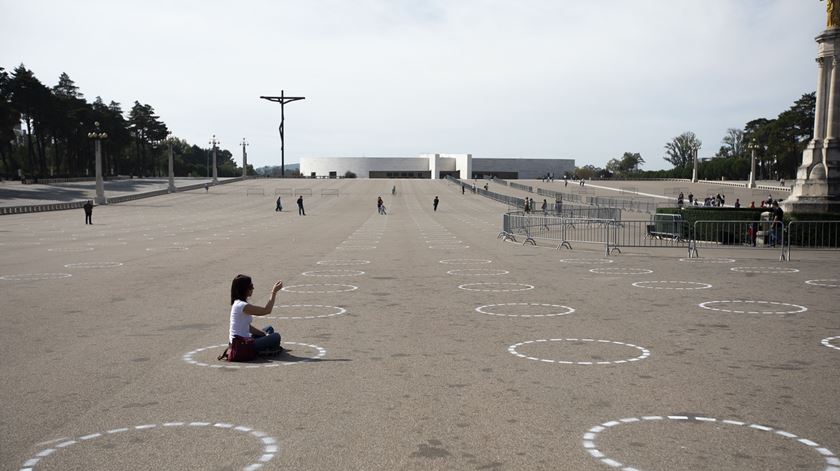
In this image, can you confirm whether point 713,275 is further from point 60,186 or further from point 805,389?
point 60,186

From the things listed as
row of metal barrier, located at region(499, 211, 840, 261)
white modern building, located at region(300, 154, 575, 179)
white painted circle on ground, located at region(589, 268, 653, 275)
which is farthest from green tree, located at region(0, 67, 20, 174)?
white modern building, located at region(300, 154, 575, 179)

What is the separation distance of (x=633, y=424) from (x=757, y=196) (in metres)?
82.4

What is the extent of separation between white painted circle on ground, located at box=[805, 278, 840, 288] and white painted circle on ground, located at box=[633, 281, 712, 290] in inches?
102

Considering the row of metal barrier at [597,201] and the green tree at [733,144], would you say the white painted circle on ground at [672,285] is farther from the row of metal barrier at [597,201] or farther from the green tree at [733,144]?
the green tree at [733,144]

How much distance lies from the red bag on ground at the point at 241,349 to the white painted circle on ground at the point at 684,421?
439cm

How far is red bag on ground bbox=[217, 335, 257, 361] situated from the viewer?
880 centimetres

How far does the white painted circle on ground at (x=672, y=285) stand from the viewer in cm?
1603

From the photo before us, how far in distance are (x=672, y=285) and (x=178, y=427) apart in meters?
12.7

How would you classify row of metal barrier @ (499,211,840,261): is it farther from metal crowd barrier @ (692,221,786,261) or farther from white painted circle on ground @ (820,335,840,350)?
white painted circle on ground @ (820,335,840,350)

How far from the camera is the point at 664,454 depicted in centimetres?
573

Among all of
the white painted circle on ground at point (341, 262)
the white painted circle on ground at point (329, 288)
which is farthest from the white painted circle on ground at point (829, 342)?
the white painted circle on ground at point (341, 262)

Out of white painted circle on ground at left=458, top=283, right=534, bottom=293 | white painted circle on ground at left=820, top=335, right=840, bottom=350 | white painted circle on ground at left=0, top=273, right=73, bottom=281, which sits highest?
white painted circle on ground at left=820, top=335, right=840, bottom=350

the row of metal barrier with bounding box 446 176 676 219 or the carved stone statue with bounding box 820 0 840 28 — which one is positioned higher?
the carved stone statue with bounding box 820 0 840 28

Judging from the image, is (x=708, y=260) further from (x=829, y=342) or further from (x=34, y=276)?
(x=34, y=276)
